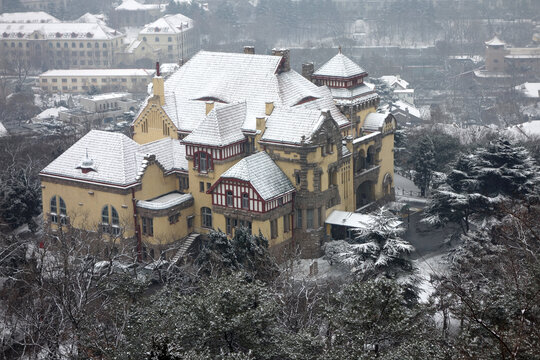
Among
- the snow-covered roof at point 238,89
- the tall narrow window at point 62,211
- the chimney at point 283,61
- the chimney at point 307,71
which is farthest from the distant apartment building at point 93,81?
the tall narrow window at point 62,211

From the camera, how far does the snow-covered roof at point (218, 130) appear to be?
5584 centimetres

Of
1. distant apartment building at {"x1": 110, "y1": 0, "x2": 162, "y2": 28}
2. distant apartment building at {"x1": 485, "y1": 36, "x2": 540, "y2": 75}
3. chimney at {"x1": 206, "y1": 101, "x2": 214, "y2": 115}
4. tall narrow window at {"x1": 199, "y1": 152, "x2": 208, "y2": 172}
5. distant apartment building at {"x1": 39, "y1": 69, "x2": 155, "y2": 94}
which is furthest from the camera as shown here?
distant apartment building at {"x1": 110, "y1": 0, "x2": 162, "y2": 28}

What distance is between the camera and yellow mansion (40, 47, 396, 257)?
180 feet

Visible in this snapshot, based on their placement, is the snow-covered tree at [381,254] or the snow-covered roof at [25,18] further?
the snow-covered roof at [25,18]

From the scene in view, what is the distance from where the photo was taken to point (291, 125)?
183 ft

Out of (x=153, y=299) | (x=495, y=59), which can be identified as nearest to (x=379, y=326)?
(x=153, y=299)

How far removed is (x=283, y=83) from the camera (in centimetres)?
6078

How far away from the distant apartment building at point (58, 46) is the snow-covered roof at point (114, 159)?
96.3m

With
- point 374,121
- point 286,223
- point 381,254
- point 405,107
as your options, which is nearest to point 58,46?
point 405,107

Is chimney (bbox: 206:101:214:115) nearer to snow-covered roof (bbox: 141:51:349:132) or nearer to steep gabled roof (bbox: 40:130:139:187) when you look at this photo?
snow-covered roof (bbox: 141:51:349:132)

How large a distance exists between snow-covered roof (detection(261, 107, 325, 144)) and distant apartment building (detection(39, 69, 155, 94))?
77607 millimetres

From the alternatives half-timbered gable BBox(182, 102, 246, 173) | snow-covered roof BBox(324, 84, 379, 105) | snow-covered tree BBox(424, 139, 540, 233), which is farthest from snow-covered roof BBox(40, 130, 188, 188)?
snow-covered tree BBox(424, 139, 540, 233)

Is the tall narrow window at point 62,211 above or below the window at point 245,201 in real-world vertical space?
below

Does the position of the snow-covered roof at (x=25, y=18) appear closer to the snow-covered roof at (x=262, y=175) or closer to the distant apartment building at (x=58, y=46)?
the distant apartment building at (x=58, y=46)
